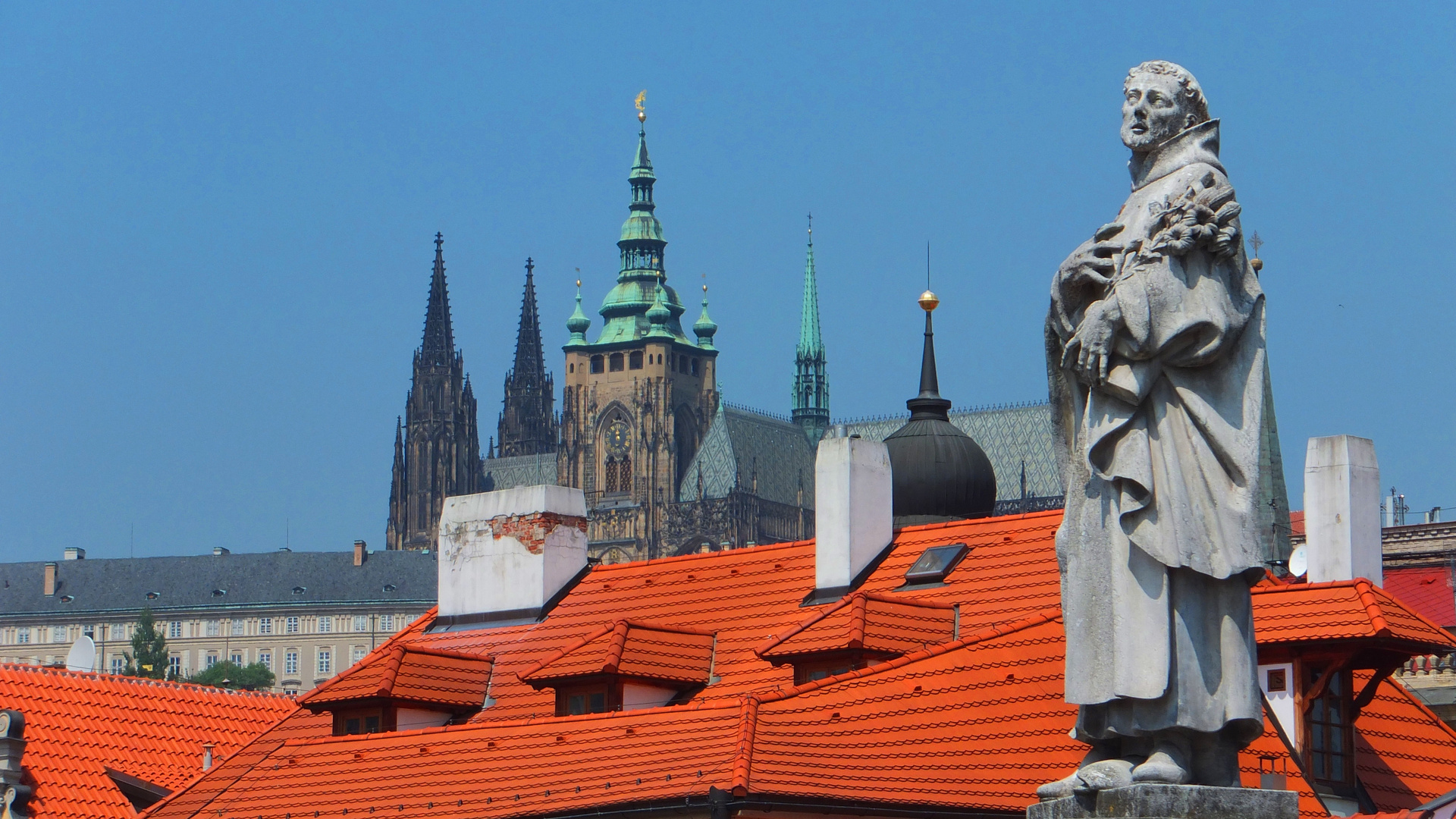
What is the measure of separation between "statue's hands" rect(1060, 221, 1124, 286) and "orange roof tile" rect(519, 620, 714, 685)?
14196 millimetres

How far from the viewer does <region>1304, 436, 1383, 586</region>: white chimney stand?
19266 mm

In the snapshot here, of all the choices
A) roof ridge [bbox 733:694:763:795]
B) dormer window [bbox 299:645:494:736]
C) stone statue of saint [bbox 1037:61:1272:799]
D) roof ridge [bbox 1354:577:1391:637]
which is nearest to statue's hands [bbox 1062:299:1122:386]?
stone statue of saint [bbox 1037:61:1272:799]

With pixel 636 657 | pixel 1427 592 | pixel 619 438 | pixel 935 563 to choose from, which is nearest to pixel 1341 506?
pixel 935 563

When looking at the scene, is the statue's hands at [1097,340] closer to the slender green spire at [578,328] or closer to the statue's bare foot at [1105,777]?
the statue's bare foot at [1105,777]

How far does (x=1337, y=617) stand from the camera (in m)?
16.6

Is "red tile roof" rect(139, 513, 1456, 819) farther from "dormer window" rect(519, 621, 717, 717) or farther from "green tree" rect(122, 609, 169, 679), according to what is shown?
"green tree" rect(122, 609, 169, 679)

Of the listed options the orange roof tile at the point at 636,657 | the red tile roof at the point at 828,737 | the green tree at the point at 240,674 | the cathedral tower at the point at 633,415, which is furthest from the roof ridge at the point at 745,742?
the cathedral tower at the point at 633,415

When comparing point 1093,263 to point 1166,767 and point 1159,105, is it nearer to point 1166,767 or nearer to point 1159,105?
point 1159,105

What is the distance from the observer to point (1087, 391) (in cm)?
705

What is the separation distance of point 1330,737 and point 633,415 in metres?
174

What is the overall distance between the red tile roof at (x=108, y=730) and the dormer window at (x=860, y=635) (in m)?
5.78

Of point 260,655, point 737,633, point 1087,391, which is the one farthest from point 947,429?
point 260,655

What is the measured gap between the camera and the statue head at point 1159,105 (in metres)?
7.24

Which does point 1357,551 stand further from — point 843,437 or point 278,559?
point 278,559
